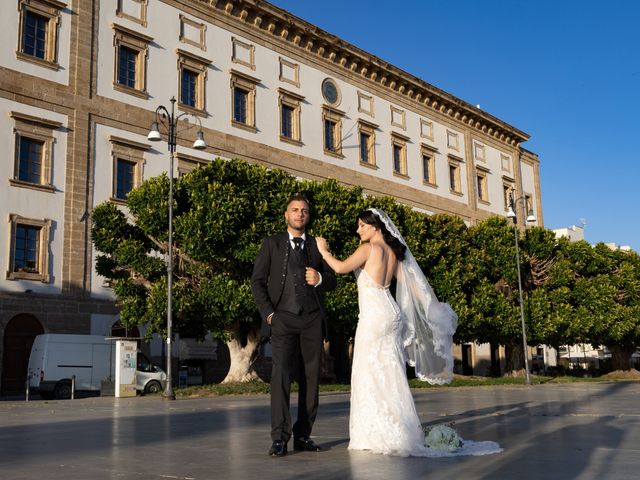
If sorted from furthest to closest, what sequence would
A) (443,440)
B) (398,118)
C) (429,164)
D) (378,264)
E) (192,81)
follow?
(429,164) → (398,118) → (192,81) → (378,264) → (443,440)

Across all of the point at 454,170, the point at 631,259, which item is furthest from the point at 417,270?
the point at 454,170

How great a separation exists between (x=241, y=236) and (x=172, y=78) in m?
11.6

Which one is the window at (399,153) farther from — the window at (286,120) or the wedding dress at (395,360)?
the wedding dress at (395,360)

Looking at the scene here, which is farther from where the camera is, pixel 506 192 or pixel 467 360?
pixel 506 192

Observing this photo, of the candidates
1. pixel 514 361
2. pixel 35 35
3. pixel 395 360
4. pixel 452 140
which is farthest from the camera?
pixel 452 140

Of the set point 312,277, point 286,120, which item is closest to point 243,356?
point 286,120

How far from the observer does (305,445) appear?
612cm

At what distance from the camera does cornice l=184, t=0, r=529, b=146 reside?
33750 mm

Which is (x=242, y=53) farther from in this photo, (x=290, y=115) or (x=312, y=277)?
(x=312, y=277)

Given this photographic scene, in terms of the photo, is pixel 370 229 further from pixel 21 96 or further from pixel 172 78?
pixel 172 78

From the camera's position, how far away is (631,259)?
129 ft

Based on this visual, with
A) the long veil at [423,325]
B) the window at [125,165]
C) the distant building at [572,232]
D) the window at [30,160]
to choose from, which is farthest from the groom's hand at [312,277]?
the distant building at [572,232]

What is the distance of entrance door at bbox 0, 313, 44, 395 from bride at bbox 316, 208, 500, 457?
20738mm

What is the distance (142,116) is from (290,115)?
29.4ft
